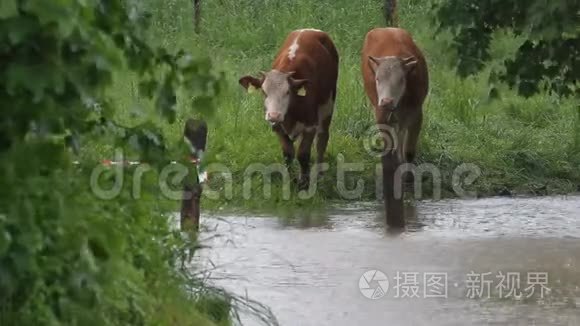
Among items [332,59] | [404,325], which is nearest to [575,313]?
[404,325]

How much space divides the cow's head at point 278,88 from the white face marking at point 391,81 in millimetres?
759

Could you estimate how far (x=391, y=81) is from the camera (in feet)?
43.0

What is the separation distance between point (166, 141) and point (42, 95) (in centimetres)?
107

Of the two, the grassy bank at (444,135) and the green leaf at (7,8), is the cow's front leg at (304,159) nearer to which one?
the grassy bank at (444,135)

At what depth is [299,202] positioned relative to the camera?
12359 mm

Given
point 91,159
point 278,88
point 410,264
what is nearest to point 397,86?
point 278,88

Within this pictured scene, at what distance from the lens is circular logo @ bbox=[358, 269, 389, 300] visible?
853cm

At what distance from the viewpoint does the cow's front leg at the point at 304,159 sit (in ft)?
41.9

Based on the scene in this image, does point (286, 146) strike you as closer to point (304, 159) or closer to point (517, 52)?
point (304, 159)

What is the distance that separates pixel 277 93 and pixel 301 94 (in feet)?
1.01

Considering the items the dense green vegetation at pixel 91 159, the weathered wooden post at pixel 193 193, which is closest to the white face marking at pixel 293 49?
the weathered wooden post at pixel 193 193

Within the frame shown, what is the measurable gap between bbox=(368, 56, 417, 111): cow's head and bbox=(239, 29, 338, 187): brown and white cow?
2.44 feet

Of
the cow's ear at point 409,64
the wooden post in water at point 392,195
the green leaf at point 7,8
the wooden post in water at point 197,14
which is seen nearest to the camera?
the green leaf at point 7,8

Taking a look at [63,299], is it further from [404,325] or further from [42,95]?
[404,325]
